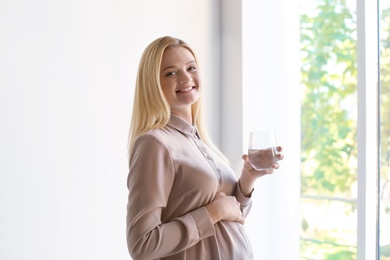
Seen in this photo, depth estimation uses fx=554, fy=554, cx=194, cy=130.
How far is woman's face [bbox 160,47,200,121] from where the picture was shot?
1.76 meters

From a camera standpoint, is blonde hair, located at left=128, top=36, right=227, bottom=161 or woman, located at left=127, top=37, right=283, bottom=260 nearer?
woman, located at left=127, top=37, right=283, bottom=260

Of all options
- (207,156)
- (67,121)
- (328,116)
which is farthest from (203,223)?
(328,116)

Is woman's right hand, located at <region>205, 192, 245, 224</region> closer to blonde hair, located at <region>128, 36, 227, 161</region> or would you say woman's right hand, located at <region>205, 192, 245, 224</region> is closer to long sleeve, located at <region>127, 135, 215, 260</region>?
long sleeve, located at <region>127, 135, 215, 260</region>

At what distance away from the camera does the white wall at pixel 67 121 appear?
7.39 feet

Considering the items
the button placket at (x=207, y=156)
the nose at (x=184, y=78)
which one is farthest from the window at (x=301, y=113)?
the nose at (x=184, y=78)

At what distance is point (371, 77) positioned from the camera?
9.11 feet

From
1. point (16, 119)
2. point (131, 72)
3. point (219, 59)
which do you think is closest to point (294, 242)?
point (219, 59)

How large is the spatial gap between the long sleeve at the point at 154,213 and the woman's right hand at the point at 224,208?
0.10ft

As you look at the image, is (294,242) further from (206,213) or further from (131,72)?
(206,213)

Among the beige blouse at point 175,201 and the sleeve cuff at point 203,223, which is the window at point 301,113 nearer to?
the beige blouse at point 175,201

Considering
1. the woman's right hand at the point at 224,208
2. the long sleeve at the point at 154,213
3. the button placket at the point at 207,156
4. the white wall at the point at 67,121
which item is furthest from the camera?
the white wall at the point at 67,121

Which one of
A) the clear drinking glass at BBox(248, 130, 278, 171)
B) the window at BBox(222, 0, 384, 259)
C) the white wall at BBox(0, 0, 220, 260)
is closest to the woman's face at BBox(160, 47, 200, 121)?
the clear drinking glass at BBox(248, 130, 278, 171)

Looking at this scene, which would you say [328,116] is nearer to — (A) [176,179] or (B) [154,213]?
(A) [176,179]

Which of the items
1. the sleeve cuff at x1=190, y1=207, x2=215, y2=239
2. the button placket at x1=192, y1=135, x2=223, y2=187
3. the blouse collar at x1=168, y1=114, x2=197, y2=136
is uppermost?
the blouse collar at x1=168, y1=114, x2=197, y2=136
